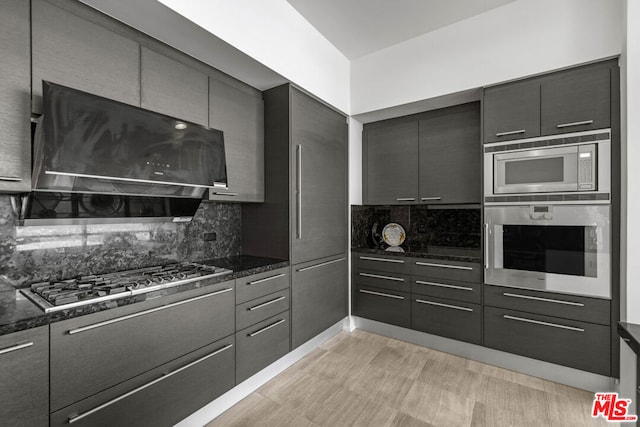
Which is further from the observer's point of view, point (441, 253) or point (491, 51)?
point (441, 253)

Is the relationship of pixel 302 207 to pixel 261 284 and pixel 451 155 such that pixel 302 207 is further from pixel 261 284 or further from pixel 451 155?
pixel 451 155

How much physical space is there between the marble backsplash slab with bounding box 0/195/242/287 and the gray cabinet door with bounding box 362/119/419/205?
152 centimetres

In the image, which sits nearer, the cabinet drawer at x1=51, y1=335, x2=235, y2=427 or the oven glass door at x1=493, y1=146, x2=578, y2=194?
the cabinet drawer at x1=51, y1=335, x2=235, y2=427

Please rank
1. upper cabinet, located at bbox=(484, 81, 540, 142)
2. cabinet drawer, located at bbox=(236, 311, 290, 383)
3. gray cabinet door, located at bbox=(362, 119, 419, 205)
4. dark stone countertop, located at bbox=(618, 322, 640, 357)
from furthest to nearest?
gray cabinet door, located at bbox=(362, 119, 419, 205) < upper cabinet, located at bbox=(484, 81, 540, 142) < cabinet drawer, located at bbox=(236, 311, 290, 383) < dark stone countertop, located at bbox=(618, 322, 640, 357)

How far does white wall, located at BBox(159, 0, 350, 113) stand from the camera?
5.65ft

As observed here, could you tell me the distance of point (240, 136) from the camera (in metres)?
2.32

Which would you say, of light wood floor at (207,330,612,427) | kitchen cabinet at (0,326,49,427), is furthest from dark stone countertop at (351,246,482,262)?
kitchen cabinet at (0,326,49,427)

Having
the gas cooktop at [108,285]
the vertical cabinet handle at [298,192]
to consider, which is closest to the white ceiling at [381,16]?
the vertical cabinet handle at [298,192]

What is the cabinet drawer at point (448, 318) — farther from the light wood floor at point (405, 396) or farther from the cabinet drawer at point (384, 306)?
the light wood floor at point (405, 396)

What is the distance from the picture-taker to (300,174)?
8.01 feet

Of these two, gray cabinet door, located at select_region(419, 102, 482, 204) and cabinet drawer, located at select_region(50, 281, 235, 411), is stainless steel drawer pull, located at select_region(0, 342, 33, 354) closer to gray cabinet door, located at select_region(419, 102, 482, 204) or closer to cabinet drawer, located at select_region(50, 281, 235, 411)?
cabinet drawer, located at select_region(50, 281, 235, 411)

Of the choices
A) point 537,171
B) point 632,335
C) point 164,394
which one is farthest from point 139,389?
point 537,171

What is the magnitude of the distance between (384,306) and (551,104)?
2.15 metres

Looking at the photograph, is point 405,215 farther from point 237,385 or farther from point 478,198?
point 237,385
